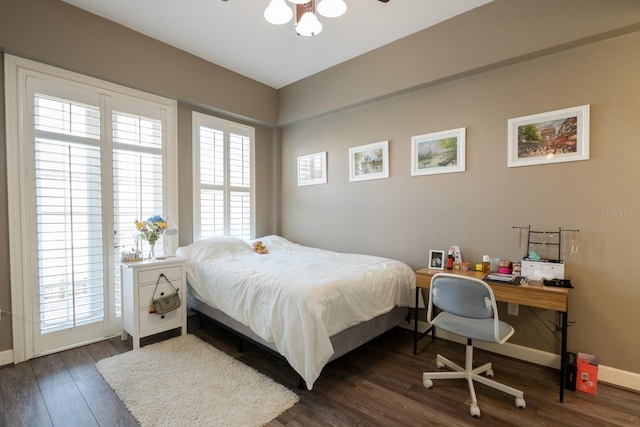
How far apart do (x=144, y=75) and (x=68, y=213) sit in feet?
5.16

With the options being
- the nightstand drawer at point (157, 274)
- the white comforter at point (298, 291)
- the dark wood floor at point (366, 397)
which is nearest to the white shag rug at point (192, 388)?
the dark wood floor at point (366, 397)

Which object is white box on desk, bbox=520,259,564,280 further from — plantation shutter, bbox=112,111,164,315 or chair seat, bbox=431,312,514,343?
plantation shutter, bbox=112,111,164,315

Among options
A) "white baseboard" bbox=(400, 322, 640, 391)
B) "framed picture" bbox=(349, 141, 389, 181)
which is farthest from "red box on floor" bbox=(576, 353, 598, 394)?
"framed picture" bbox=(349, 141, 389, 181)

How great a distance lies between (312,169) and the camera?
4258 millimetres

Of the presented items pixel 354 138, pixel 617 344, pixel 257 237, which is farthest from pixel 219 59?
pixel 617 344

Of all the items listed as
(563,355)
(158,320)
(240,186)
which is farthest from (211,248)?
(563,355)

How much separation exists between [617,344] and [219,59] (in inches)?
185

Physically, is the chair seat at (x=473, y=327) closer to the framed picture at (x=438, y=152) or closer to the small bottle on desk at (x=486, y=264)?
the small bottle on desk at (x=486, y=264)

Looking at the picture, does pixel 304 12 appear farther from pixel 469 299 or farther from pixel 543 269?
pixel 543 269

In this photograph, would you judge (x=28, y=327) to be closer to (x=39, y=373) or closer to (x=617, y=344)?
(x=39, y=373)

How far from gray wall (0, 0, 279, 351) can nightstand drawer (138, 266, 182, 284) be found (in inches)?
27.9

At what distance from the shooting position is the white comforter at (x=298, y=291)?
2.00m

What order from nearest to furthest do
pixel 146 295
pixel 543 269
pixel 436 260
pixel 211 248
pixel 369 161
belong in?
1. pixel 543 269
2. pixel 146 295
3. pixel 436 260
4. pixel 211 248
5. pixel 369 161

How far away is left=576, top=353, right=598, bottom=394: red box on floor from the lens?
6.88 feet
